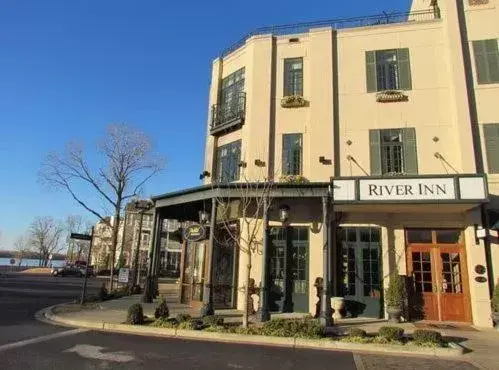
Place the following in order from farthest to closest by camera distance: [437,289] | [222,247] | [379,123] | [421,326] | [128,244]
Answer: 1. [128,244]
2. [222,247]
3. [379,123]
4. [437,289]
5. [421,326]

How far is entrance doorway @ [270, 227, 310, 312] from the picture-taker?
15.8 metres

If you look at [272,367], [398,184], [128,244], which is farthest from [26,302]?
[128,244]

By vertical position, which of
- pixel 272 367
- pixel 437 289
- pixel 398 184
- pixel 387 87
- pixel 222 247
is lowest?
Result: pixel 272 367

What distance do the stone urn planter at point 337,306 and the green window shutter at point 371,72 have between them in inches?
310

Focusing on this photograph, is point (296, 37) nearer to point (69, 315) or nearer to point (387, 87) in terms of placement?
point (387, 87)

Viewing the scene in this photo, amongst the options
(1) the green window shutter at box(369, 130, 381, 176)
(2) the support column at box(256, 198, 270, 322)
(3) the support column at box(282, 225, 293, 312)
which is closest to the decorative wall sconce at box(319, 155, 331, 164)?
(1) the green window shutter at box(369, 130, 381, 176)

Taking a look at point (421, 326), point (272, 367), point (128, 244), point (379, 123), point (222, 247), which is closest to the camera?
point (272, 367)

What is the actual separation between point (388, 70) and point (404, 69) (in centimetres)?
58

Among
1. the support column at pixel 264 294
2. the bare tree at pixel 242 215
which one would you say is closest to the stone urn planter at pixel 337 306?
the support column at pixel 264 294

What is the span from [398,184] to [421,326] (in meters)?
4.28

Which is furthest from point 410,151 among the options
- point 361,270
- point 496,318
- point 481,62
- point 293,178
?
point 496,318

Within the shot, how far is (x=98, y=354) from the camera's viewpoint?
8469 mm

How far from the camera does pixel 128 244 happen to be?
227 feet

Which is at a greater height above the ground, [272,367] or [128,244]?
[128,244]
